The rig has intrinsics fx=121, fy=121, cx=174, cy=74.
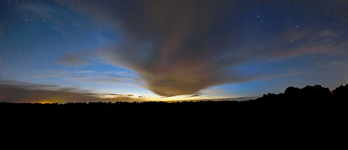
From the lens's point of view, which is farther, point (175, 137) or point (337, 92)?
point (337, 92)

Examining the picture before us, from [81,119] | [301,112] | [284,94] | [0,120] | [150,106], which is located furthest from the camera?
[284,94]

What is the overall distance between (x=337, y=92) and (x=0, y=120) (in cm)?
2751

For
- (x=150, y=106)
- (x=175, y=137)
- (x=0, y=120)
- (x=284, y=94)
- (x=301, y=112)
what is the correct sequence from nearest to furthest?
(x=0, y=120) → (x=175, y=137) → (x=150, y=106) → (x=301, y=112) → (x=284, y=94)

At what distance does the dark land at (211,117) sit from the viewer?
778 cm

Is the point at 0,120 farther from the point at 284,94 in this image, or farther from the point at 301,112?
the point at 284,94

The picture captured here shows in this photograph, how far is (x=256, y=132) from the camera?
12.2 m

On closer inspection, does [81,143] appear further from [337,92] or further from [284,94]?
[337,92]

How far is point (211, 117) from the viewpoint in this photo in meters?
12.0

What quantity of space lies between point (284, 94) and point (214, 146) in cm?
1283

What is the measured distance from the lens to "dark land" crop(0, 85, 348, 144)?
7.78 metres

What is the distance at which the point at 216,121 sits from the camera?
11891 mm

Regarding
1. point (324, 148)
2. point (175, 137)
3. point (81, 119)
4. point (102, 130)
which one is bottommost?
point (324, 148)

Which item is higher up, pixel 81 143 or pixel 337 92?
pixel 337 92

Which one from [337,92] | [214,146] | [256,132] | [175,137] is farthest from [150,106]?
[337,92]
